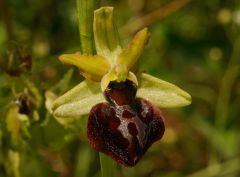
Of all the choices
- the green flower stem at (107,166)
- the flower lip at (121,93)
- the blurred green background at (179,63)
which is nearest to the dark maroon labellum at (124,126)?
the flower lip at (121,93)

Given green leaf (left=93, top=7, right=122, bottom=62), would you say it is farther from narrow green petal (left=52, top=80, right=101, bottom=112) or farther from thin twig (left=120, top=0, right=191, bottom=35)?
thin twig (left=120, top=0, right=191, bottom=35)

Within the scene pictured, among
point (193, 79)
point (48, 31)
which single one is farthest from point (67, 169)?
point (193, 79)

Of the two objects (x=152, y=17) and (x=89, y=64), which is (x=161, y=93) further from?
(x=152, y=17)

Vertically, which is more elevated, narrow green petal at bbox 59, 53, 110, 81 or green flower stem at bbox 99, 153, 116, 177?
narrow green petal at bbox 59, 53, 110, 81

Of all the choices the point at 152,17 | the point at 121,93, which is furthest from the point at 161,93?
the point at 152,17

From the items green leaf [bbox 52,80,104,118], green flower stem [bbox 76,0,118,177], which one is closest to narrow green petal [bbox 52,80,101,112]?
green leaf [bbox 52,80,104,118]
